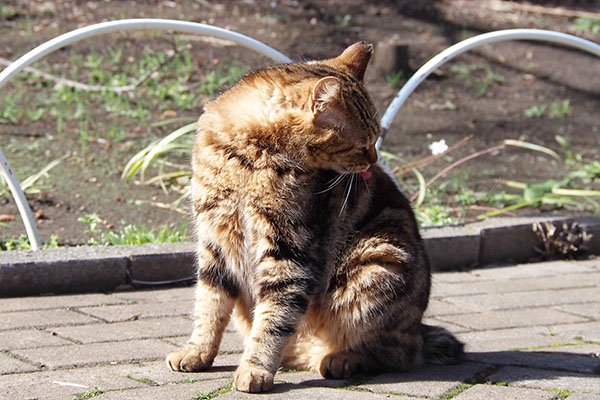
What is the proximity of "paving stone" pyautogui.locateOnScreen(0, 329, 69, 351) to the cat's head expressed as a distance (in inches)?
51.6

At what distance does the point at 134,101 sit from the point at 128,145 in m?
0.87

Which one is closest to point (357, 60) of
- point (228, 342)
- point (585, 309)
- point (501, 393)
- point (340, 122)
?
point (340, 122)

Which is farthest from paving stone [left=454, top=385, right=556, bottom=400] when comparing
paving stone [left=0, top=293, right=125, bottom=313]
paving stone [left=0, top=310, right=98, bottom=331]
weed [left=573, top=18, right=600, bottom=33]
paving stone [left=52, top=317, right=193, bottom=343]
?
weed [left=573, top=18, right=600, bottom=33]

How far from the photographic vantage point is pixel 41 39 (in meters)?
7.21

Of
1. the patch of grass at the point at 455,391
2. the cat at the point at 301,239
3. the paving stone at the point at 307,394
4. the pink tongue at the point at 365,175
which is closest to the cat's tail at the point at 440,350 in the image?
the cat at the point at 301,239

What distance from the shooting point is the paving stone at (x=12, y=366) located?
287 cm

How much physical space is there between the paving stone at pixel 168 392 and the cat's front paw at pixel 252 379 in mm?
91

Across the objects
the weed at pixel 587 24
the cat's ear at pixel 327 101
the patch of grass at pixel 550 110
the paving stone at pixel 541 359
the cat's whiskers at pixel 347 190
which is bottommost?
the paving stone at pixel 541 359

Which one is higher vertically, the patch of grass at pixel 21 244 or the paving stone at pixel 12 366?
the paving stone at pixel 12 366

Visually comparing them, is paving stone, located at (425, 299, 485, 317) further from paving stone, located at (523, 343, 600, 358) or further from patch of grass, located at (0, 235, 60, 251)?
patch of grass, located at (0, 235, 60, 251)

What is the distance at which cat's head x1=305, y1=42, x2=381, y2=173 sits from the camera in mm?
2961

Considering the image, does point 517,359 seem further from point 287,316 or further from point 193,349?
point 193,349

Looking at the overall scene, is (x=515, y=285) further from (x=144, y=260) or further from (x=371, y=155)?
(x=144, y=260)

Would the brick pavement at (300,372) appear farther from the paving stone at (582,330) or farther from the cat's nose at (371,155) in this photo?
the cat's nose at (371,155)
